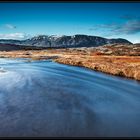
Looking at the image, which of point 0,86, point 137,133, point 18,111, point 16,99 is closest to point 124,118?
point 137,133

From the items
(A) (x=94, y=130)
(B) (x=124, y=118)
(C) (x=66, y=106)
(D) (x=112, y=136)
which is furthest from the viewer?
(C) (x=66, y=106)

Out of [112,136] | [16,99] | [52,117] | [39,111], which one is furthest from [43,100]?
[112,136]

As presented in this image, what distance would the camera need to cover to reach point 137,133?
53.6ft

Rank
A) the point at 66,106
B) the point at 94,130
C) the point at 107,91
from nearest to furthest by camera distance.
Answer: the point at 94,130 < the point at 66,106 < the point at 107,91

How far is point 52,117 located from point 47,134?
12.7 ft

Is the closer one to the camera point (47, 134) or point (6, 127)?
point (47, 134)

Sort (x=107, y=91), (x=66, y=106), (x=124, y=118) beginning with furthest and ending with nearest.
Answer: (x=107, y=91)
(x=66, y=106)
(x=124, y=118)

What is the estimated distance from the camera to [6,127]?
17641 millimetres

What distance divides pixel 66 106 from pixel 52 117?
380 cm

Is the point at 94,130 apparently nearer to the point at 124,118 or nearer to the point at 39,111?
the point at 124,118

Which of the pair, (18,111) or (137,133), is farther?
(18,111)

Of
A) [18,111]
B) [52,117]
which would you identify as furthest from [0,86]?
[52,117]

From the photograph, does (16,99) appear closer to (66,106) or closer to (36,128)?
(66,106)

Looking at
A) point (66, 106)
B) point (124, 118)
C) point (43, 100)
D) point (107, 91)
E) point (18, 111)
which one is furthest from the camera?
point (107, 91)
